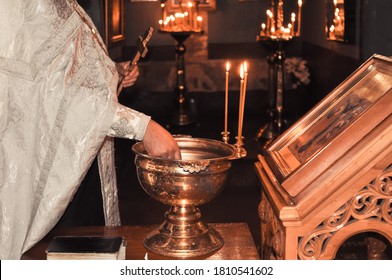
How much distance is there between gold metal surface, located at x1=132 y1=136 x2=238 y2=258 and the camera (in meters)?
1.74

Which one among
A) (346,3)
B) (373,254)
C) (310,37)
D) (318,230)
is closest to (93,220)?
(373,254)

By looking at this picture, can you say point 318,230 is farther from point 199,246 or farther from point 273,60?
point 273,60

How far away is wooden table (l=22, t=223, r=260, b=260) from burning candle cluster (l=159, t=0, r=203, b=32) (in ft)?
18.3

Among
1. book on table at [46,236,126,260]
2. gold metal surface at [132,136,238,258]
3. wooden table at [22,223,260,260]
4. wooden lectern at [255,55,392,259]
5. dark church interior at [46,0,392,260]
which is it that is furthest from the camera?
dark church interior at [46,0,392,260]

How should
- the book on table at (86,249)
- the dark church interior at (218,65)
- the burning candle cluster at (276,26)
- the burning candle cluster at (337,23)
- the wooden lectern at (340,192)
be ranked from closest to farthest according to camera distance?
1. the wooden lectern at (340,192)
2. the book on table at (86,249)
3. the burning candle cluster at (337,23)
4. the burning candle cluster at (276,26)
5. the dark church interior at (218,65)

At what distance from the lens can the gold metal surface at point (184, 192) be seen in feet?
5.72

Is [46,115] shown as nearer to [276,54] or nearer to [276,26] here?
[276,54]

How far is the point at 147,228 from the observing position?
208cm

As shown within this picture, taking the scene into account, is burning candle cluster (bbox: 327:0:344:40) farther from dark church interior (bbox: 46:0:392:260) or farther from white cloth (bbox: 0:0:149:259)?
white cloth (bbox: 0:0:149:259)

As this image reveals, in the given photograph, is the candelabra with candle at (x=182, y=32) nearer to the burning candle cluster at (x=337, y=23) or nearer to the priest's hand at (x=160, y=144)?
the burning candle cluster at (x=337, y=23)

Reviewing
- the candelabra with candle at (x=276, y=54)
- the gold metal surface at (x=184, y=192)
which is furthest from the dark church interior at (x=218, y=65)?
the gold metal surface at (x=184, y=192)

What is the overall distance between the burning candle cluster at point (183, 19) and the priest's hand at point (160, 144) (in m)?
5.72

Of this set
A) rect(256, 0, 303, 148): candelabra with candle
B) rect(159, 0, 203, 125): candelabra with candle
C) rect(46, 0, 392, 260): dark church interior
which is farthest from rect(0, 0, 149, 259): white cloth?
rect(159, 0, 203, 125): candelabra with candle

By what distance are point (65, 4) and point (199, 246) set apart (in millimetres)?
740
